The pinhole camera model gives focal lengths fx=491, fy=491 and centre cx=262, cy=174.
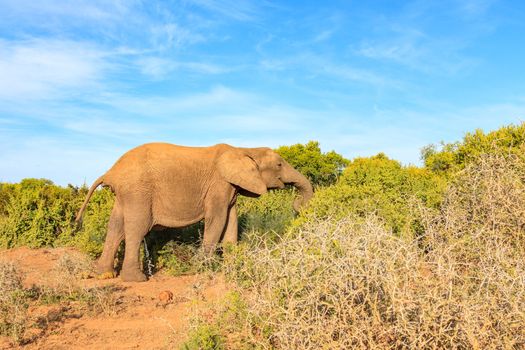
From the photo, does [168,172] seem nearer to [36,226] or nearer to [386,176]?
[386,176]

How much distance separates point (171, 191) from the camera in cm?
1009

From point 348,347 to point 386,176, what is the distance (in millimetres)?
6277

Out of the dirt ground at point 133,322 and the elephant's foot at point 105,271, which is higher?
the elephant's foot at point 105,271

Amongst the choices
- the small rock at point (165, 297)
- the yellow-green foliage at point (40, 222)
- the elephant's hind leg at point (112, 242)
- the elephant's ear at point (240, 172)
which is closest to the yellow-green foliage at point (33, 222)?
the yellow-green foliage at point (40, 222)

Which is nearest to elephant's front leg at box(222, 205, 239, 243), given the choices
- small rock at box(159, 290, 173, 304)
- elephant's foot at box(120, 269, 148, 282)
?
elephant's foot at box(120, 269, 148, 282)

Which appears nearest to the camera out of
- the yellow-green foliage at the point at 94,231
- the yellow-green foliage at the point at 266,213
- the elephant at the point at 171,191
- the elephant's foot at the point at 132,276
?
the elephant's foot at the point at 132,276

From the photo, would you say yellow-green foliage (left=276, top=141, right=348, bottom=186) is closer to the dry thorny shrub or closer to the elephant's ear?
the elephant's ear

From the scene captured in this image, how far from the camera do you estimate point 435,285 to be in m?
3.93

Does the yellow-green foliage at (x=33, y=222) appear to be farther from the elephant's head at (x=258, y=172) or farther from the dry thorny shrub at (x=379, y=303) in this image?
the dry thorny shrub at (x=379, y=303)

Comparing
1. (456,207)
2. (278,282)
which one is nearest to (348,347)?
(278,282)

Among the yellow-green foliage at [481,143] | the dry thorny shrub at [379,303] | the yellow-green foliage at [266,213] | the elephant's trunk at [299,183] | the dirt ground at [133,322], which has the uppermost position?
the yellow-green foliage at [481,143]

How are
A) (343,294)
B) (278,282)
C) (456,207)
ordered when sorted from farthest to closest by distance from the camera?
(456,207), (278,282), (343,294)

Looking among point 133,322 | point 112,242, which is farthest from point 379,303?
point 112,242

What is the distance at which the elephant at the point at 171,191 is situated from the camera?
32.2 ft
